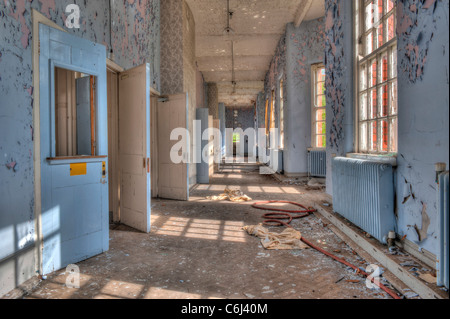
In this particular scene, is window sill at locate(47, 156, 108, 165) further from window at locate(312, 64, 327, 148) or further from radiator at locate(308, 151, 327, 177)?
window at locate(312, 64, 327, 148)

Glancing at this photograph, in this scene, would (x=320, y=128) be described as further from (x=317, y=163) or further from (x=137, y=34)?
(x=137, y=34)

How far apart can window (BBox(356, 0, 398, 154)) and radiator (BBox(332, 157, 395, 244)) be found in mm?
377

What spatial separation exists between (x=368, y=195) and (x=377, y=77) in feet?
4.53

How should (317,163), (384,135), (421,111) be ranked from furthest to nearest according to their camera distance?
(317,163) → (384,135) → (421,111)

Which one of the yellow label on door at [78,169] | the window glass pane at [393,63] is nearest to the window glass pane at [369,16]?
the window glass pane at [393,63]

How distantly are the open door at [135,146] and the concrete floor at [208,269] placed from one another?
10.4 inches

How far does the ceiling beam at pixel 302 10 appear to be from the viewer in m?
6.78

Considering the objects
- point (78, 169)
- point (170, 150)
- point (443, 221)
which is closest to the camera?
point (443, 221)

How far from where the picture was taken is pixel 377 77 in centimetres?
334

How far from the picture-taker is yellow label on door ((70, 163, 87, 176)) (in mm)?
2654

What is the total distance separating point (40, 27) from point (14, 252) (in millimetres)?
1722

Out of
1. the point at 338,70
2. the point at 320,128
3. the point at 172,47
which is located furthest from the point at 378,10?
the point at 320,128

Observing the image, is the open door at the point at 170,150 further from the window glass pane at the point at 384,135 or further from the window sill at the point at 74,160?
the window glass pane at the point at 384,135

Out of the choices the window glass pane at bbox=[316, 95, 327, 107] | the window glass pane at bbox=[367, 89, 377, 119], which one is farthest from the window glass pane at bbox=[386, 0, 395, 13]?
the window glass pane at bbox=[316, 95, 327, 107]
